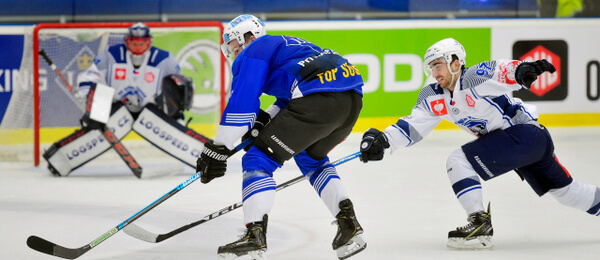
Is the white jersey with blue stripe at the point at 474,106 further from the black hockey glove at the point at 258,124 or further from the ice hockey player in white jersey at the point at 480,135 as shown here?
the black hockey glove at the point at 258,124

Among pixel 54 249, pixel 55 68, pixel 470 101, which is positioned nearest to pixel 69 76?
pixel 55 68

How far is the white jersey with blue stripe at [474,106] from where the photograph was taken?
322 cm

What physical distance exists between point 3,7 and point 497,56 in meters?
4.03

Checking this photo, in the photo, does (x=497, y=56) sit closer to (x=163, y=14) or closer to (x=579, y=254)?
(x=163, y=14)

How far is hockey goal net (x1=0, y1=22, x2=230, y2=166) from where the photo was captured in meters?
6.13

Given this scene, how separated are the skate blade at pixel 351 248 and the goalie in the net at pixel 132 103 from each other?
8.97 ft

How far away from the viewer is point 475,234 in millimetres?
3201

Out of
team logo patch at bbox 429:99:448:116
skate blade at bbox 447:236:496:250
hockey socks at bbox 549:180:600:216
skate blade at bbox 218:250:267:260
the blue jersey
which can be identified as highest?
the blue jersey

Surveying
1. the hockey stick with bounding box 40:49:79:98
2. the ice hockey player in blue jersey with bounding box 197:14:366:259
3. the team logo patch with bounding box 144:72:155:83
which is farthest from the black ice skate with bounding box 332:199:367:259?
the hockey stick with bounding box 40:49:79:98

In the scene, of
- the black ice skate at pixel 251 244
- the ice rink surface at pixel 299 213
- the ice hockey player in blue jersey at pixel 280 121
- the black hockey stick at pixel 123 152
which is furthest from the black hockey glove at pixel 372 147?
the black hockey stick at pixel 123 152

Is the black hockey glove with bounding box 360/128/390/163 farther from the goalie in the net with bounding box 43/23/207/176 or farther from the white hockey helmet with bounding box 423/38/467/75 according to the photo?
Result: the goalie in the net with bounding box 43/23/207/176

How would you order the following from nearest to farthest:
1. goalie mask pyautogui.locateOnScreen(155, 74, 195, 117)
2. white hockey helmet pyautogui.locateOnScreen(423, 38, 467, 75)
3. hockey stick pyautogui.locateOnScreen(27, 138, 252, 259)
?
hockey stick pyautogui.locateOnScreen(27, 138, 252, 259) → white hockey helmet pyautogui.locateOnScreen(423, 38, 467, 75) → goalie mask pyautogui.locateOnScreen(155, 74, 195, 117)

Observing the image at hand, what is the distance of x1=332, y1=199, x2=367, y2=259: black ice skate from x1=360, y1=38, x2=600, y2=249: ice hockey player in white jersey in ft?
1.06

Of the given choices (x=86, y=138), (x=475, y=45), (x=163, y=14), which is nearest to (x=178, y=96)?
(x=86, y=138)
